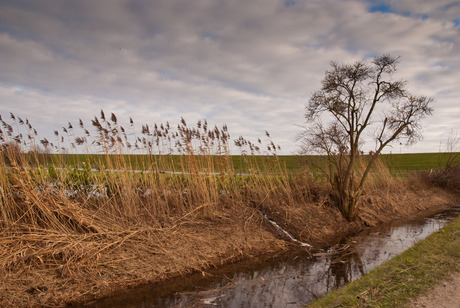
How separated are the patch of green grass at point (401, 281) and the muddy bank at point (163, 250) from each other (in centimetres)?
289

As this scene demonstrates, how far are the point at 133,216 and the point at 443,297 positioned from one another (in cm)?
600

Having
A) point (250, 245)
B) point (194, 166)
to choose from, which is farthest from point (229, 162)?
point (250, 245)

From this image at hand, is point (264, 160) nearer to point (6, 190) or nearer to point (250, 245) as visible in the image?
point (250, 245)

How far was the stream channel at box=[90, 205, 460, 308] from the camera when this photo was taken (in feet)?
17.9

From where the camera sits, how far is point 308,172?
11984 millimetres

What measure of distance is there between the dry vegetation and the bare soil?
4.02m

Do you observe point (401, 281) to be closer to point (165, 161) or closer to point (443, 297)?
point (443, 297)

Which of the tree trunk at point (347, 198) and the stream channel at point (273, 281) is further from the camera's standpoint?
the tree trunk at point (347, 198)

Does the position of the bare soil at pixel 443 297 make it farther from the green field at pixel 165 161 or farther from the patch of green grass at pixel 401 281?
the green field at pixel 165 161

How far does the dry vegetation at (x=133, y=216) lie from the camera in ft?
18.8

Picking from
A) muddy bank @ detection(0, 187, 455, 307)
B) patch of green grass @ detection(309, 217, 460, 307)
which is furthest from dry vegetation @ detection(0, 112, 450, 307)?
patch of green grass @ detection(309, 217, 460, 307)

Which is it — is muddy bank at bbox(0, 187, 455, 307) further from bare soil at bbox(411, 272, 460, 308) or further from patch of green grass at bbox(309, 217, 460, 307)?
bare soil at bbox(411, 272, 460, 308)

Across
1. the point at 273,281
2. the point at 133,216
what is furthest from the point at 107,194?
the point at 273,281

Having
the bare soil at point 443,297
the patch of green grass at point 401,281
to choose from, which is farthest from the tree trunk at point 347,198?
the bare soil at point 443,297
